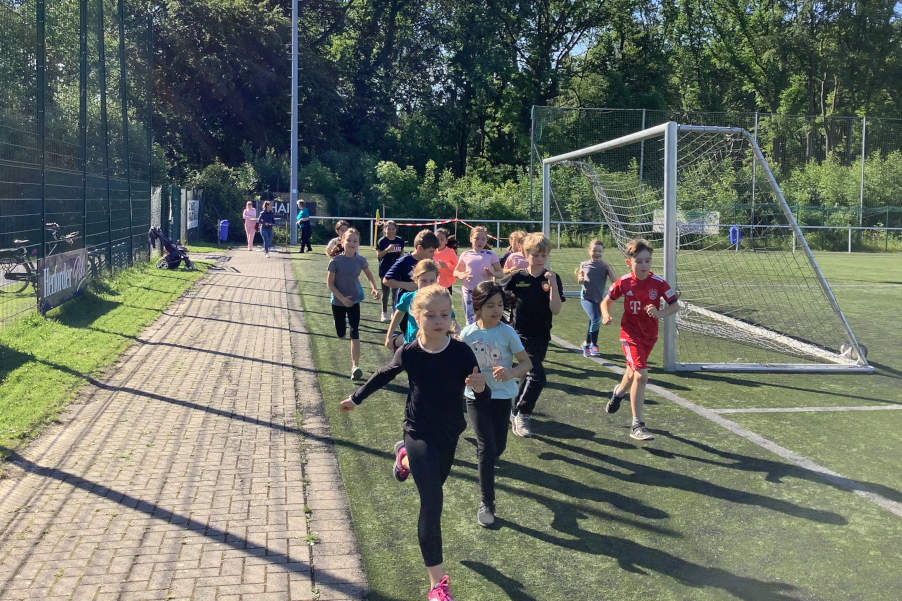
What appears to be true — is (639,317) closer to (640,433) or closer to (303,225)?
(640,433)

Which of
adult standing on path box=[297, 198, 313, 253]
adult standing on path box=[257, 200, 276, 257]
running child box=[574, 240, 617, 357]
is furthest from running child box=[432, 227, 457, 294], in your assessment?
adult standing on path box=[297, 198, 313, 253]

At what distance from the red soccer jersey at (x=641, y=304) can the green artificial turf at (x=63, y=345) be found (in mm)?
5046

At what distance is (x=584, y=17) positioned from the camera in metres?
53.3

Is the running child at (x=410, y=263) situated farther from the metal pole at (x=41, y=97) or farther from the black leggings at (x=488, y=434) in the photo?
the metal pole at (x=41, y=97)

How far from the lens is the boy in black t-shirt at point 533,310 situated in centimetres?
705

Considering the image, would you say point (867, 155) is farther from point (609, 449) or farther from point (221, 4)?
point (609, 449)

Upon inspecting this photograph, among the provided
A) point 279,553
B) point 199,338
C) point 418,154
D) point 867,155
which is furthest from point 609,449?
point 418,154

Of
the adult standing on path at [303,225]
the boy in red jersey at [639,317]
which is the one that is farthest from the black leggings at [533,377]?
the adult standing on path at [303,225]

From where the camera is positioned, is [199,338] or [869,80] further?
[869,80]

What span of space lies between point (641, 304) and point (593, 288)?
360cm

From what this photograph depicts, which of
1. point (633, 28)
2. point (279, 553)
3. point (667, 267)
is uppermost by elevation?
point (633, 28)

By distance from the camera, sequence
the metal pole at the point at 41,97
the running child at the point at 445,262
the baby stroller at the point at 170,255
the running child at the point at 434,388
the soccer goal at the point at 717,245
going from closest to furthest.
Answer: the running child at the point at 434,388 < the running child at the point at 445,262 < the soccer goal at the point at 717,245 < the metal pole at the point at 41,97 < the baby stroller at the point at 170,255

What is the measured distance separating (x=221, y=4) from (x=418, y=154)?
14250mm

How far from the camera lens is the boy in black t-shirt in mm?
7051
